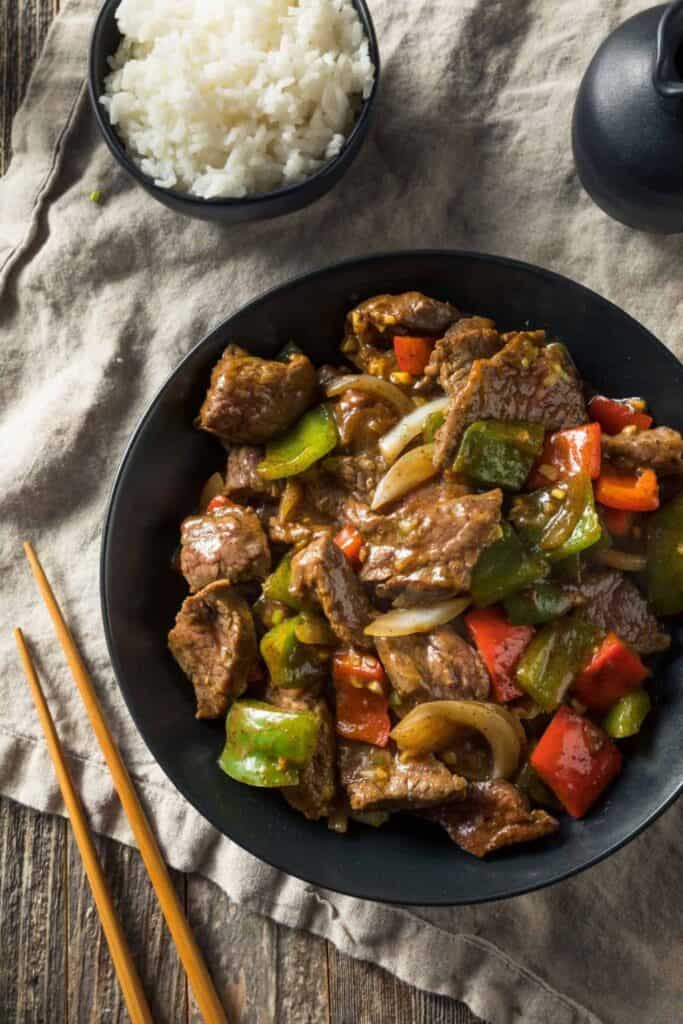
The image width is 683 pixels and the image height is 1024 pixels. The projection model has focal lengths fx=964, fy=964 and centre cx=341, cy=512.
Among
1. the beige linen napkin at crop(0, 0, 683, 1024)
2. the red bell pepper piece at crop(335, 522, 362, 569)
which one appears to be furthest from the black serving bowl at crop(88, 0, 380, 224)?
the red bell pepper piece at crop(335, 522, 362, 569)

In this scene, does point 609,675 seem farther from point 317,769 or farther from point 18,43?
point 18,43

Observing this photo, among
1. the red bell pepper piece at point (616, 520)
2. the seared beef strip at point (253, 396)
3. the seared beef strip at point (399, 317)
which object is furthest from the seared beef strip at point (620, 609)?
the seared beef strip at point (253, 396)

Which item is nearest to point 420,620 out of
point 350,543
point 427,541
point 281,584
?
point 427,541

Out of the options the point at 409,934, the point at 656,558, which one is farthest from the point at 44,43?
the point at 409,934

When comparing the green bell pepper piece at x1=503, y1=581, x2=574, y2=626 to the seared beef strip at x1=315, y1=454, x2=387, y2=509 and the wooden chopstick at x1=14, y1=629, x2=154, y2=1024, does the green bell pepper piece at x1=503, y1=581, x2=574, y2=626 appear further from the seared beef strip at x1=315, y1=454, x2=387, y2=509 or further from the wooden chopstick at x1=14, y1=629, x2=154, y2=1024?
the wooden chopstick at x1=14, y1=629, x2=154, y2=1024

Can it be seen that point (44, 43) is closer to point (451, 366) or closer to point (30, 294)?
point (30, 294)

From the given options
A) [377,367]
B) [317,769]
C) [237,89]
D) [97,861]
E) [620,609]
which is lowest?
[97,861]
